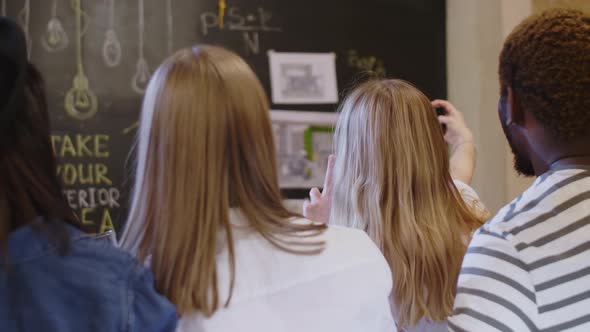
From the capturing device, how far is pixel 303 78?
2.99 metres

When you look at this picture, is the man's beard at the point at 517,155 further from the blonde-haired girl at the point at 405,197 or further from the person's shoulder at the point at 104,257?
the person's shoulder at the point at 104,257

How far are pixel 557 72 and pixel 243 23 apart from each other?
1.95 m

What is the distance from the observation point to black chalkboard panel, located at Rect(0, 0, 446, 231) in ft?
8.75

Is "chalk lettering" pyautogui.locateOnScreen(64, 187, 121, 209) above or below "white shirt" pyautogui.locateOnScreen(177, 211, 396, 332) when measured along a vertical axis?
below

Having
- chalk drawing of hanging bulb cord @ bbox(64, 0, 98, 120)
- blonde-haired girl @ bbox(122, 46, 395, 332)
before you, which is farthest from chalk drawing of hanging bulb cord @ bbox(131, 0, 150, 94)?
blonde-haired girl @ bbox(122, 46, 395, 332)

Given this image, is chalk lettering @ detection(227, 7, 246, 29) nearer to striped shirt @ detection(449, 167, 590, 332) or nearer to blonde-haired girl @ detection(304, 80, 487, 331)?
blonde-haired girl @ detection(304, 80, 487, 331)

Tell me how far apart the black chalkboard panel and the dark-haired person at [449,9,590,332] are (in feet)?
5.91

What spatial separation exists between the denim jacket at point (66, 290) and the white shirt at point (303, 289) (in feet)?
0.47

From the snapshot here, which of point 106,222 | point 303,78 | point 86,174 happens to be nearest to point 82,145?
point 86,174

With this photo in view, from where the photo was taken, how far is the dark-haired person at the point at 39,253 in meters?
0.93

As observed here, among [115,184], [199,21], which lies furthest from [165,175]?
[199,21]

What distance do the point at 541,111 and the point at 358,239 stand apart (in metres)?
0.34

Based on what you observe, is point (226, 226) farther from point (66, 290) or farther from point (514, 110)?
point (514, 110)

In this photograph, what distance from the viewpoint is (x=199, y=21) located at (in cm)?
286
